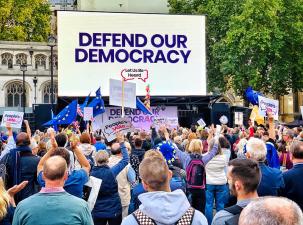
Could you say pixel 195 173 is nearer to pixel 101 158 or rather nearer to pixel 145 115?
pixel 101 158

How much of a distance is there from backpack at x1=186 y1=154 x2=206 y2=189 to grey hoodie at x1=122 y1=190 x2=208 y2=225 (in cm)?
583

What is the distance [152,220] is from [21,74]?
61120 mm

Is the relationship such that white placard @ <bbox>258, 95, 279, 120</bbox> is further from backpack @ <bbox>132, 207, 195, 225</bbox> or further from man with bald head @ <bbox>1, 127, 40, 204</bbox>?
backpack @ <bbox>132, 207, 195, 225</bbox>

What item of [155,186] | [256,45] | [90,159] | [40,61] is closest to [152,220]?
[155,186]

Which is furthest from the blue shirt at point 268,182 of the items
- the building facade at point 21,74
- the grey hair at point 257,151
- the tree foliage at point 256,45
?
the building facade at point 21,74

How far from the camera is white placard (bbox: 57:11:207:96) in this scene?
2927 cm

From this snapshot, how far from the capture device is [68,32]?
29.5 metres

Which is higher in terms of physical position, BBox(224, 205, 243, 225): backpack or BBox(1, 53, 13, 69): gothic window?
BBox(1, 53, 13, 69): gothic window

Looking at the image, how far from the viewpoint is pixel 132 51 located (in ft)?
99.2

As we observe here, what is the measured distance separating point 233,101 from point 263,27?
18.8 metres

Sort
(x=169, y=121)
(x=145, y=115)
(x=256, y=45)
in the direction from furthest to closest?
(x=256, y=45)
(x=169, y=121)
(x=145, y=115)

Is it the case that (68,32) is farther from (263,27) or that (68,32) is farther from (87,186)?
(87,186)

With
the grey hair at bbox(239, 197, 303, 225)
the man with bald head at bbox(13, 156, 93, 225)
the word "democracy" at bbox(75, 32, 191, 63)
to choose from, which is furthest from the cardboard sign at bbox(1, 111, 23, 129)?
the word "democracy" at bbox(75, 32, 191, 63)

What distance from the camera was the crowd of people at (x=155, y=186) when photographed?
4.05 m
